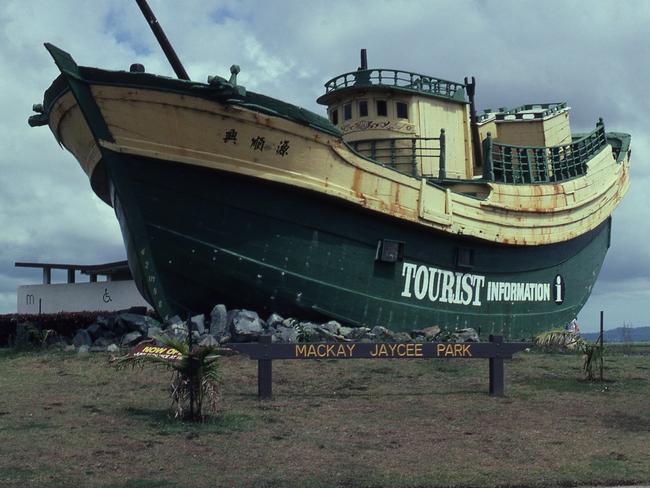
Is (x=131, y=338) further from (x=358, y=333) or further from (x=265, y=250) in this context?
(x=358, y=333)

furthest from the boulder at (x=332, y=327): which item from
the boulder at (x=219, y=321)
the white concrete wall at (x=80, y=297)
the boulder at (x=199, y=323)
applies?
the white concrete wall at (x=80, y=297)

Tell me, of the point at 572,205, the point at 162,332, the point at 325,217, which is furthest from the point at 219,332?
the point at 572,205

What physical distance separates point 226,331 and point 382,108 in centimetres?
875

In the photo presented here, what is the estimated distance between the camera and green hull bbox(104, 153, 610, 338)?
59.7ft

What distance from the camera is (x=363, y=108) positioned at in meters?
23.5

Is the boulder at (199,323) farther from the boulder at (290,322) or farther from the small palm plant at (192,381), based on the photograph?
the small palm plant at (192,381)

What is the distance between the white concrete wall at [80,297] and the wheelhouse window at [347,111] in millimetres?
14377

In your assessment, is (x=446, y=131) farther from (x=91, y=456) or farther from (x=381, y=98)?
(x=91, y=456)

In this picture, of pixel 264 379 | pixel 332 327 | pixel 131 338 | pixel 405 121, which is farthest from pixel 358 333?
pixel 405 121

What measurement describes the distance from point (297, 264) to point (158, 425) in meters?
8.84

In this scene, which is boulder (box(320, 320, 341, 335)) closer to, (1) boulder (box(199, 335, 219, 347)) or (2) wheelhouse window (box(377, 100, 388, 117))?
(1) boulder (box(199, 335, 219, 347))

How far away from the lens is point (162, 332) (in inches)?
705

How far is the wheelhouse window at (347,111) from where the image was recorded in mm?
23859

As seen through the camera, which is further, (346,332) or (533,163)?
(533,163)
